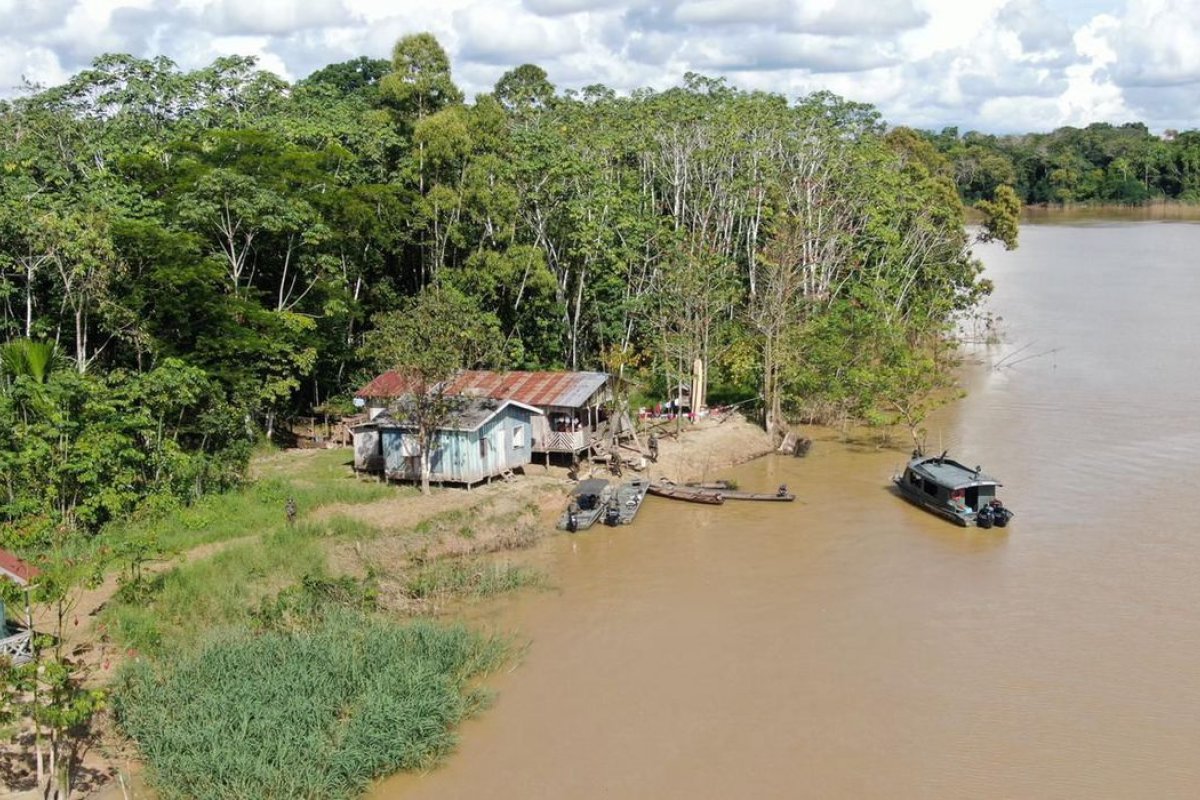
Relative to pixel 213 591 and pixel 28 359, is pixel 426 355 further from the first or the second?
pixel 28 359

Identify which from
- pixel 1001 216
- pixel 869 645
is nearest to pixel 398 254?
pixel 869 645

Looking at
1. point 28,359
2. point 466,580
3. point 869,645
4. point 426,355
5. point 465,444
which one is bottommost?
point 869,645

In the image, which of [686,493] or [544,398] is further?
[544,398]

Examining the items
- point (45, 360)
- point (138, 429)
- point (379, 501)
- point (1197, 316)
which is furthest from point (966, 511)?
point (1197, 316)

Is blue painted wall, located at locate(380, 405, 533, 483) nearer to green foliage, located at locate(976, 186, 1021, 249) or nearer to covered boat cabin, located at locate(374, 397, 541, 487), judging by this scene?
covered boat cabin, located at locate(374, 397, 541, 487)

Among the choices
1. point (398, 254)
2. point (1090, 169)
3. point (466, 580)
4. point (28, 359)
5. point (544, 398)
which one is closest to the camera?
point (466, 580)

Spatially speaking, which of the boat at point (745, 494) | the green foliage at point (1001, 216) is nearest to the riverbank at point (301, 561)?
the boat at point (745, 494)

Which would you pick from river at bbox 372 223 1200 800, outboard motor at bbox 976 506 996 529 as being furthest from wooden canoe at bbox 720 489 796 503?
outboard motor at bbox 976 506 996 529
